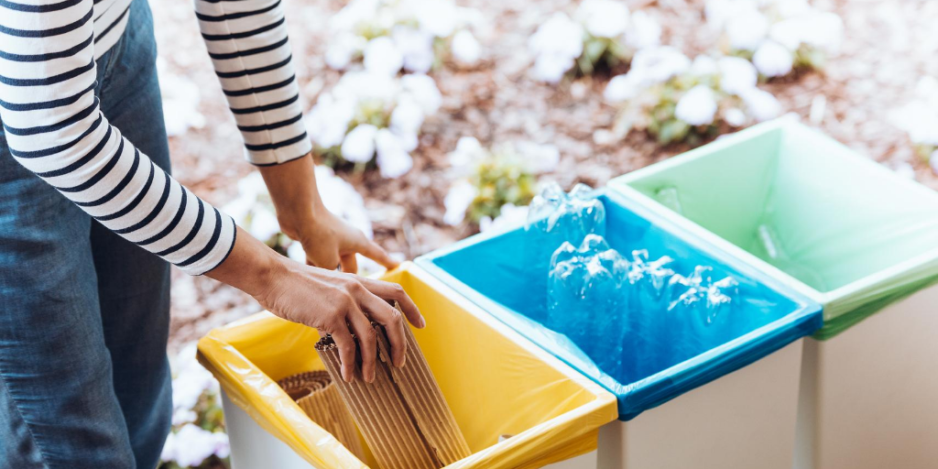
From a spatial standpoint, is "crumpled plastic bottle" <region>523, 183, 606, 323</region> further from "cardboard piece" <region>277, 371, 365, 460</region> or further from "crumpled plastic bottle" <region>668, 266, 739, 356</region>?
"cardboard piece" <region>277, 371, 365, 460</region>

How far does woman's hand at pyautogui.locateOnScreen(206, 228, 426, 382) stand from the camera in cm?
98

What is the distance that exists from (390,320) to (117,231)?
30 cm

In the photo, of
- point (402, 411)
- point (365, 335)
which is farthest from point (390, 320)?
point (402, 411)

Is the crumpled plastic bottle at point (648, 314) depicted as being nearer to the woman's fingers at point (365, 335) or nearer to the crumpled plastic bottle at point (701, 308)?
the crumpled plastic bottle at point (701, 308)

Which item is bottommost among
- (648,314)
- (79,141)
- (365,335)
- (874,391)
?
(874,391)

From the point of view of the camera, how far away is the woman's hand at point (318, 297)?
98 cm

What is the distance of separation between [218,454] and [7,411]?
0.74 m

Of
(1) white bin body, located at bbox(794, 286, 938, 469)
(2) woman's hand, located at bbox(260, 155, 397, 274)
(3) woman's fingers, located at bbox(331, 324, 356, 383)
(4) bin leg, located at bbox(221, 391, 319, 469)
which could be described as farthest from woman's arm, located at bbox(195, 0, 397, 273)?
(1) white bin body, located at bbox(794, 286, 938, 469)

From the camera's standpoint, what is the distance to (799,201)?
1748 mm

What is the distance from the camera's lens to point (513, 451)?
1047 mm

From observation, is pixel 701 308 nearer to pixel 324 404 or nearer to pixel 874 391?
pixel 874 391

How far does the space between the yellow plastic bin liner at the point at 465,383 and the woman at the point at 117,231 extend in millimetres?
112

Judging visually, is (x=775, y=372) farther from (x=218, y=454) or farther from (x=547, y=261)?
(x=218, y=454)

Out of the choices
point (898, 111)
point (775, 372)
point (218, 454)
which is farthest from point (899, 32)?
point (218, 454)
